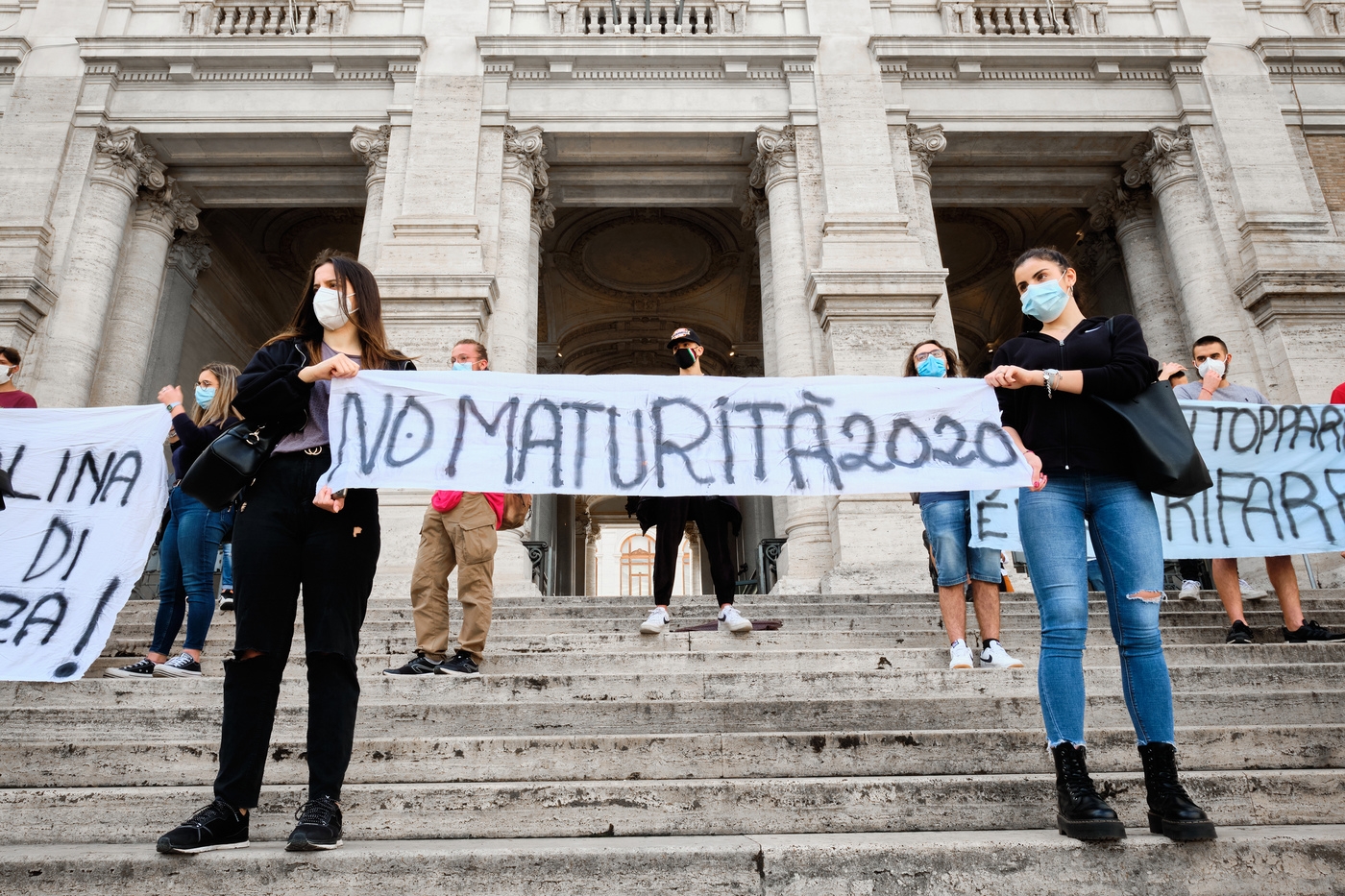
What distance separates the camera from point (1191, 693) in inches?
158

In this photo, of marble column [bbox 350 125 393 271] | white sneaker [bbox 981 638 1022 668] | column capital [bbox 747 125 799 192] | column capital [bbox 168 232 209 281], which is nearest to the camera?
white sneaker [bbox 981 638 1022 668]

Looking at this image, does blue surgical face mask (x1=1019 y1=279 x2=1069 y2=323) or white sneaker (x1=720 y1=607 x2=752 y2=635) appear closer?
blue surgical face mask (x1=1019 y1=279 x2=1069 y2=323)

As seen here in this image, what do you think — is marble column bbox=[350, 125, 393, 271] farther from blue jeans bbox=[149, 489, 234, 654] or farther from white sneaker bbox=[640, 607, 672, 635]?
white sneaker bbox=[640, 607, 672, 635]

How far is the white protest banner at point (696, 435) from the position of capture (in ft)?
13.3

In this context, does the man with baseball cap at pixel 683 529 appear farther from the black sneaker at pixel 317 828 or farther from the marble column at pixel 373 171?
the marble column at pixel 373 171

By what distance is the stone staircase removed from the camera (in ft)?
7.79

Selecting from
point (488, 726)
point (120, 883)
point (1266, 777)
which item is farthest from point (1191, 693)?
point (120, 883)

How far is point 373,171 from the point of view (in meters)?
12.2

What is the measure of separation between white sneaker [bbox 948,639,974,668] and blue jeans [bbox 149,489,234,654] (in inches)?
165

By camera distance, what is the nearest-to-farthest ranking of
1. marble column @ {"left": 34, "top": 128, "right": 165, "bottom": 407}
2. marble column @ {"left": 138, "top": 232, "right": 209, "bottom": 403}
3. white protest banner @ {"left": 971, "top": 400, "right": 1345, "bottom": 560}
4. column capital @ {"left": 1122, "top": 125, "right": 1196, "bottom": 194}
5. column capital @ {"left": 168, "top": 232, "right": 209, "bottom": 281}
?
white protest banner @ {"left": 971, "top": 400, "right": 1345, "bottom": 560} → marble column @ {"left": 34, "top": 128, "right": 165, "bottom": 407} → column capital @ {"left": 1122, "top": 125, "right": 1196, "bottom": 194} → marble column @ {"left": 138, "top": 232, "right": 209, "bottom": 403} → column capital @ {"left": 168, "top": 232, "right": 209, "bottom": 281}

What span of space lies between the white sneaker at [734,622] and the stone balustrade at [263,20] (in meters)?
12.0

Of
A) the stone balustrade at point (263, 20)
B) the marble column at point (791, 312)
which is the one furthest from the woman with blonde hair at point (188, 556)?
the stone balustrade at point (263, 20)

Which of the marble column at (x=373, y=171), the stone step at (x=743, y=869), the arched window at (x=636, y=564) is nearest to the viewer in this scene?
the stone step at (x=743, y=869)

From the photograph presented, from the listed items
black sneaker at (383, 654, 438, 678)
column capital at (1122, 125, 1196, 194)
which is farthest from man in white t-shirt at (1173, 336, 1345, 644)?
column capital at (1122, 125, 1196, 194)
